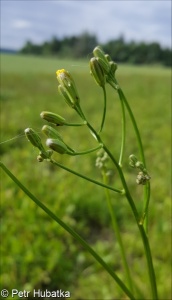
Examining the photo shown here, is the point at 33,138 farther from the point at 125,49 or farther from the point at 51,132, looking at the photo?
the point at 125,49

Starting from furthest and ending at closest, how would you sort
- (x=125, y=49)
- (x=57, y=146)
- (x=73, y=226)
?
1. (x=125, y=49)
2. (x=73, y=226)
3. (x=57, y=146)

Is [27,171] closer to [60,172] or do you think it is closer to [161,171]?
[60,172]

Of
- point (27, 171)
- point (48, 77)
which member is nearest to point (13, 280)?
point (27, 171)

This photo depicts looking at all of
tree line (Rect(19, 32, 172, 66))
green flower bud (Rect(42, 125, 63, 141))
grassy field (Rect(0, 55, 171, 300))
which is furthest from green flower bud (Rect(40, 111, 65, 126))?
tree line (Rect(19, 32, 172, 66))

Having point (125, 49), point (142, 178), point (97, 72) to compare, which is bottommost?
point (142, 178)

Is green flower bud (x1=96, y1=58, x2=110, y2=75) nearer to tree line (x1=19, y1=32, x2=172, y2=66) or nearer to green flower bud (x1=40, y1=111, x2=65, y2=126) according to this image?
green flower bud (x1=40, y1=111, x2=65, y2=126)

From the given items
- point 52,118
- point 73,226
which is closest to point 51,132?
point 52,118
